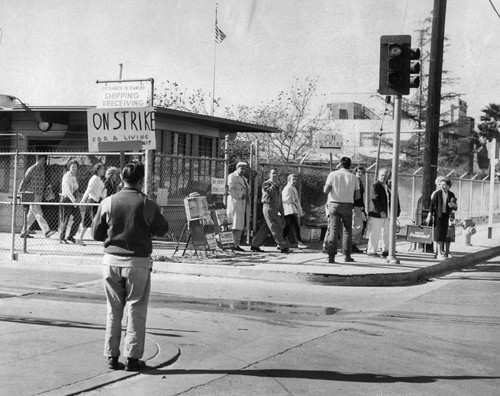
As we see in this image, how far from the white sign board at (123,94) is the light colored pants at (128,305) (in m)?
8.54

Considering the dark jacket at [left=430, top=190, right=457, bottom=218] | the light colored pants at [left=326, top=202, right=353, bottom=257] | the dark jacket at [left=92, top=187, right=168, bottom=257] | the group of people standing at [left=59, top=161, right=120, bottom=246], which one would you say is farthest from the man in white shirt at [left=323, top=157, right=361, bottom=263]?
the dark jacket at [left=92, top=187, right=168, bottom=257]

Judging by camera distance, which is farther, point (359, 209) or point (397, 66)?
point (359, 209)

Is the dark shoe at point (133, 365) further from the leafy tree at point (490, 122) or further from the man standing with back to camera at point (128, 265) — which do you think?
the leafy tree at point (490, 122)

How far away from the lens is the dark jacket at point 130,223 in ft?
21.7

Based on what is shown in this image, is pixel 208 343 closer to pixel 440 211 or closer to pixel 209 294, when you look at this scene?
pixel 209 294

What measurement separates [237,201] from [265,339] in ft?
28.1

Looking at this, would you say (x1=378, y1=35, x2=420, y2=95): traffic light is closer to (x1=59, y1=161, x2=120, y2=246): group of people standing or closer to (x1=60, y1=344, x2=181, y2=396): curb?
(x1=59, y1=161, x2=120, y2=246): group of people standing

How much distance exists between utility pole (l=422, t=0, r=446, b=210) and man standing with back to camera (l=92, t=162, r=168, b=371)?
11.6 m

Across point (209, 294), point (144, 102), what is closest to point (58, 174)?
point (144, 102)

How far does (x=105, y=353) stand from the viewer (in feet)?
21.9

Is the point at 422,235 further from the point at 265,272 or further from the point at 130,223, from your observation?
the point at 130,223

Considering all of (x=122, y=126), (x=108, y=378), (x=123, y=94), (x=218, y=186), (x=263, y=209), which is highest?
(x=123, y=94)

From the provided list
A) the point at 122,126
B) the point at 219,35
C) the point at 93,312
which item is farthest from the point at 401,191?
the point at 93,312

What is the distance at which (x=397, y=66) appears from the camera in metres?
14.8
